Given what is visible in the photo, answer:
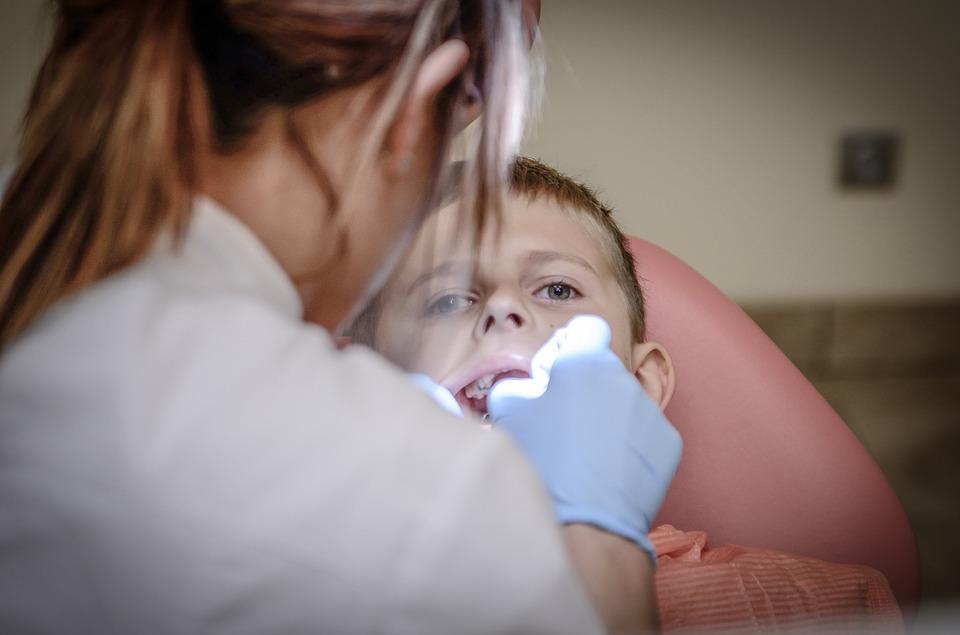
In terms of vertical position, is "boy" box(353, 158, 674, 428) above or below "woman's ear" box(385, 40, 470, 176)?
below

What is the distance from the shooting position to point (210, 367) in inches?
15.1

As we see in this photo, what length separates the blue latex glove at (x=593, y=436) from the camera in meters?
0.51

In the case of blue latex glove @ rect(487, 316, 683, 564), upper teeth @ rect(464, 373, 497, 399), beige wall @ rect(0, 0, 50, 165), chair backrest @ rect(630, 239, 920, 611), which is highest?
beige wall @ rect(0, 0, 50, 165)

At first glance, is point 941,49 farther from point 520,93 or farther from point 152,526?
point 152,526

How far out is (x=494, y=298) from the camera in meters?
0.73

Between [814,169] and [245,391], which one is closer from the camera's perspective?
[245,391]

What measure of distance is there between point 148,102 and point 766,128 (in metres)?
1.00

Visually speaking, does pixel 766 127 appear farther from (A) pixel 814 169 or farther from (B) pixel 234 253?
(B) pixel 234 253

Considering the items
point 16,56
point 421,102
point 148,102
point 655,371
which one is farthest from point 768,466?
point 16,56

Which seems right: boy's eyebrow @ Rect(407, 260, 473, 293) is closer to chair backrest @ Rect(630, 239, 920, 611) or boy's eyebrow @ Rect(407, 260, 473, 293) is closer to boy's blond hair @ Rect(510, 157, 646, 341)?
boy's blond hair @ Rect(510, 157, 646, 341)

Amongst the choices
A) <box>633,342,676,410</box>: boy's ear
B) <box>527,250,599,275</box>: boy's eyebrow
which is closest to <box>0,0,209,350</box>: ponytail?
<box>527,250,599,275</box>: boy's eyebrow

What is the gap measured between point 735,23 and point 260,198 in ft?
2.68

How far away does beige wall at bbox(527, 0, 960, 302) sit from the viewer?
1.12m

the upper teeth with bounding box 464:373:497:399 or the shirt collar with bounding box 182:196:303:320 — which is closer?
the shirt collar with bounding box 182:196:303:320
